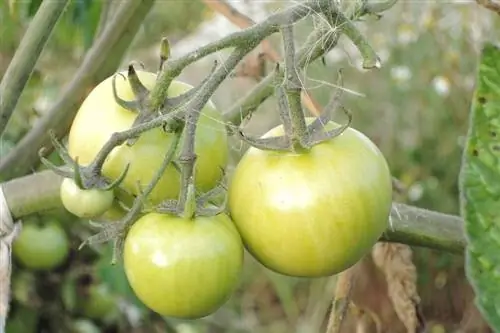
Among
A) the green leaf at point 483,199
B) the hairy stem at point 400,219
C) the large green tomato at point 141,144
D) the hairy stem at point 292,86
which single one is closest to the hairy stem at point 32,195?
the hairy stem at point 400,219

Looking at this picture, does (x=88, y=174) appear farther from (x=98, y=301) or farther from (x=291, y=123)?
(x=98, y=301)

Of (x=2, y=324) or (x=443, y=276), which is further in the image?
(x=443, y=276)

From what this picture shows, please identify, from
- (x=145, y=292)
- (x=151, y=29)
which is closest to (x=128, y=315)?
(x=145, y=292)

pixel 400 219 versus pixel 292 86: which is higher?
pixel 292 86

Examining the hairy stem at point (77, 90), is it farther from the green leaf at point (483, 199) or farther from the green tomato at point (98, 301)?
the green leaf at point (483, 199)

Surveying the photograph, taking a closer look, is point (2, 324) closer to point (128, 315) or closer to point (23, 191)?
point (23, 191)

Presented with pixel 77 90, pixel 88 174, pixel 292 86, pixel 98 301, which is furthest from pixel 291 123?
pixel 98 301

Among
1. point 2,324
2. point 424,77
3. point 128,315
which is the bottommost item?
point 424,77
